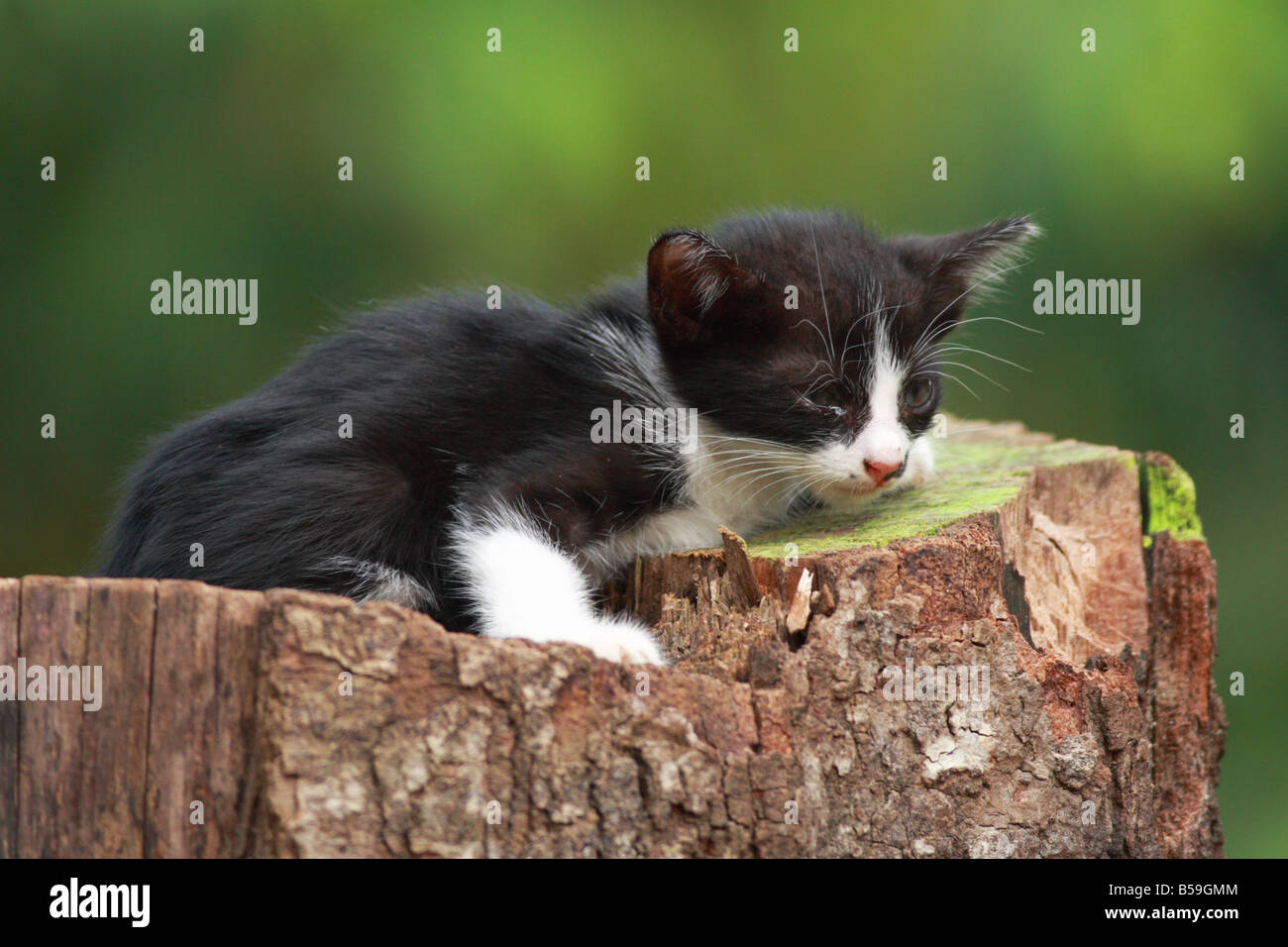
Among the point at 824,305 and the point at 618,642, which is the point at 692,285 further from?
the point at 618,642

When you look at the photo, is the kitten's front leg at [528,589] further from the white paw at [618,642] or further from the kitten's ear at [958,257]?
the kitten's ear at [958,257]

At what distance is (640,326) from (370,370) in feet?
2.95

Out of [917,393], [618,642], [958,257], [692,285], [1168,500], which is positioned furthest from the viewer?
[1168,500]

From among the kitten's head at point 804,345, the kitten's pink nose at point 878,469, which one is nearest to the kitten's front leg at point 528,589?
the kitten's head at point 804,345

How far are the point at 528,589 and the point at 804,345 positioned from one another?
1.17 m

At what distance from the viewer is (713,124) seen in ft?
22.3

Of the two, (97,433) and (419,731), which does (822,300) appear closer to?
(419,731)

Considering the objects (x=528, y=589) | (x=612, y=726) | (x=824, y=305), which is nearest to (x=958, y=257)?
(x=824, y=305)

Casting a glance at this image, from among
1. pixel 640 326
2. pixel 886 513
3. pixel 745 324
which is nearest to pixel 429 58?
pixel 640 326

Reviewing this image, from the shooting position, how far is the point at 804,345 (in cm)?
398

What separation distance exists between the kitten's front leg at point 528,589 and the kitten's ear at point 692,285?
2.65 feet

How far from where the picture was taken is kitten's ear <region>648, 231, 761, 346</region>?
382 centimetres

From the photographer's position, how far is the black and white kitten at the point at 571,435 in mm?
3805

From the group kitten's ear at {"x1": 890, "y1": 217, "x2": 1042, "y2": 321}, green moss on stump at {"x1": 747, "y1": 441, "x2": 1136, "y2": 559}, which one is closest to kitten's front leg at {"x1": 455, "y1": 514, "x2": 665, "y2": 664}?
green moss on stump at {"x1": 747, "y1": 441, "x2": 1136, "y2": 559}
